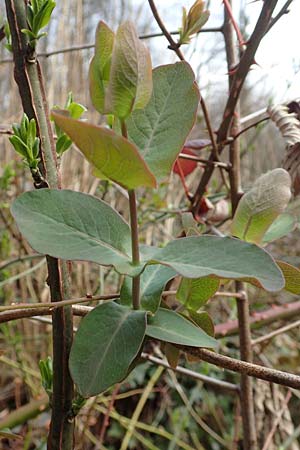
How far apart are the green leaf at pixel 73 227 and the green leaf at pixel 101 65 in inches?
1.8

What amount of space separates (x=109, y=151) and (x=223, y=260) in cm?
7

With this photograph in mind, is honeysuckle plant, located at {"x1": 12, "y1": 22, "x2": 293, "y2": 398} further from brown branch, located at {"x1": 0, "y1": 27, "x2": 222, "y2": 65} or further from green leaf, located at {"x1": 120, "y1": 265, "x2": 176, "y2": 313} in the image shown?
brown branch, located at {"x1": 0, "y1": 27, "x2": 222, "y2": 65}

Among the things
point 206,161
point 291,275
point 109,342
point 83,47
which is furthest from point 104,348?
point 83,47

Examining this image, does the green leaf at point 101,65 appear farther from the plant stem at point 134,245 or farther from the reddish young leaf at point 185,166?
Answer: the reddish young leaf at point 185,166

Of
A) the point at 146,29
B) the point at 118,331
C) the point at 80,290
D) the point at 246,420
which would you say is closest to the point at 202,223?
the point at 246,420

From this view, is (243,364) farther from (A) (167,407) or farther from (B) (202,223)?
(A) (167,407)

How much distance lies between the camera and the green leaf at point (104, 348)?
0.20m

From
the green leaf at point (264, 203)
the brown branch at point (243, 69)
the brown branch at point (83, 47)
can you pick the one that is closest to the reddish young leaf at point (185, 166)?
the brown branch at point (243, 69)

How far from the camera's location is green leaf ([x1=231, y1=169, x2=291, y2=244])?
26 cm

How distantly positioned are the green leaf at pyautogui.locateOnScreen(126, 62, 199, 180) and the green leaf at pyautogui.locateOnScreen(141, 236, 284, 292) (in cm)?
4

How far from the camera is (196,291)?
27 cm

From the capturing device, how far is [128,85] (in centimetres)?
19

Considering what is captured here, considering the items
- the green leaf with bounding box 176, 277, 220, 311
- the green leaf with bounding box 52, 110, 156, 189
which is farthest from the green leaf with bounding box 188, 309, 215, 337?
the green leaf with bounding box 52, 110, 156, 189

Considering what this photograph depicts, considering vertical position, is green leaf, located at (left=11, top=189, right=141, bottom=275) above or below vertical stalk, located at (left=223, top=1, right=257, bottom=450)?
above
